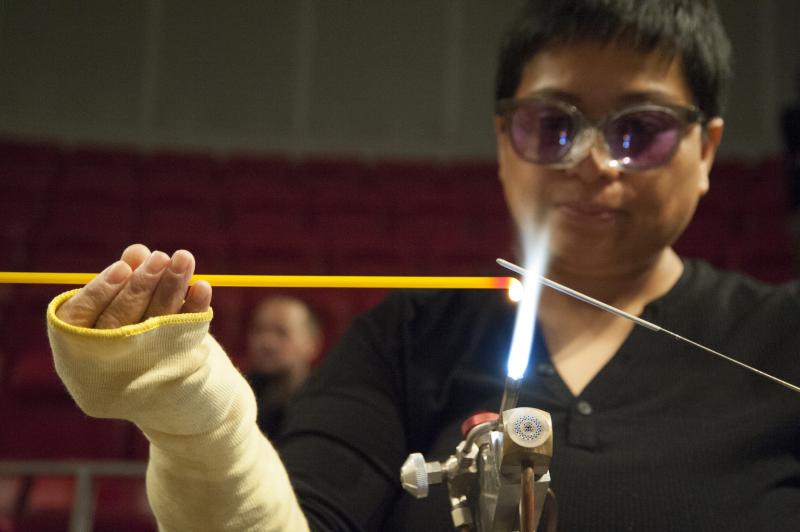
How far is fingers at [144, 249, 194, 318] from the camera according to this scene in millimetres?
351

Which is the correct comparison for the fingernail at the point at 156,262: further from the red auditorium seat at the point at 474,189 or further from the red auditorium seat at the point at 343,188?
the red auditorium seat at the point at 474,189

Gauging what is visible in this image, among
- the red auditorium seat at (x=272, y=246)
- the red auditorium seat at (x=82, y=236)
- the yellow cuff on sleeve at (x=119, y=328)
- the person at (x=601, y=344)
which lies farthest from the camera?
the red auditorium seat at (x=272, y=246)

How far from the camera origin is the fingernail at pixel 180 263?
1.14ft

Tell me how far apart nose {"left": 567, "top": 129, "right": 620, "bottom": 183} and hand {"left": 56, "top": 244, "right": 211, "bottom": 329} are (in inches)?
14.0

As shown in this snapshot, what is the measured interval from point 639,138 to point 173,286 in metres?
0.40

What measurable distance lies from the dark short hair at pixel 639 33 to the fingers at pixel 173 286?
396mm

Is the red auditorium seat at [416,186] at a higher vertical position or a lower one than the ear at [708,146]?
lower

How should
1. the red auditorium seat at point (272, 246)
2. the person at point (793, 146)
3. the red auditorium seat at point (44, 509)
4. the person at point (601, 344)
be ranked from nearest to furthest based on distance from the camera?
1. the person at point (601, 344)
2. the red auditorium seat at point (44, 509)
3. the person at point (793, 146)
4. the red auditorium seat at point (272, 246)

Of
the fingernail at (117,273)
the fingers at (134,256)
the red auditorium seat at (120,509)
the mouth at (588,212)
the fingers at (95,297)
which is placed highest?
the mouth at (588,212)

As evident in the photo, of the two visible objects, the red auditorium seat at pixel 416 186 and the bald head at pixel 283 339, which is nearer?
the bald head at pixel 283 339

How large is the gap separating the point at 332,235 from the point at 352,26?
4.67ft

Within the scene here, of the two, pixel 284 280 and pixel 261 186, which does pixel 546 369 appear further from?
pixel 261 186

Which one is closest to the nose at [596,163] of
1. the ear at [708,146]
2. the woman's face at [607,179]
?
the woman's face at [607,179]

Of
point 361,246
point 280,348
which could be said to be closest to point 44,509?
point 280,348
